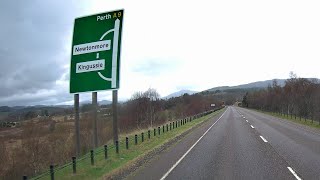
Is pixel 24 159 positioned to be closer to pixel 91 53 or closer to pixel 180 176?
pixel 91 53

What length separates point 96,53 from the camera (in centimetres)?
1933

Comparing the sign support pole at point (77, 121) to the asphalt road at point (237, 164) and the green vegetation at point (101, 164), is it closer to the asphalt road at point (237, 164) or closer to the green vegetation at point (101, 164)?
the green vegetation at point (101, 164)

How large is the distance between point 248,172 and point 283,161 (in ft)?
9.63

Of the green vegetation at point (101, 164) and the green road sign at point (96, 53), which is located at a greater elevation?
the green road sign at point (96, 53)

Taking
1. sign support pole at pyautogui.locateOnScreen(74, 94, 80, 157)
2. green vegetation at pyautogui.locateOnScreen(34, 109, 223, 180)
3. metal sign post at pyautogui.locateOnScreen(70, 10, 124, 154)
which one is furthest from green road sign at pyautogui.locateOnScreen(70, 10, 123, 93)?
green vegetation at pyautogui.locateOnScreen(34, 109, 223, 180)

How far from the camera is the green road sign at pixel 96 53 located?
19172mm

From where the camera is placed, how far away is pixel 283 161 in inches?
570

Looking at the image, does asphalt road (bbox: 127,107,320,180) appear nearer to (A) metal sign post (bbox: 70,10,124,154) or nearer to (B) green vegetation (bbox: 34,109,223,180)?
(B) green vegetation (bbox: 34,109,223,180)

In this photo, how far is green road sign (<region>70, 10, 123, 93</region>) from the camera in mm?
19172

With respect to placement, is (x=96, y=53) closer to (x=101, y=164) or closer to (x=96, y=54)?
(x=96, y=54)

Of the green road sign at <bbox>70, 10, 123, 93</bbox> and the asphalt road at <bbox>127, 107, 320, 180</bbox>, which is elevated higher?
the green road sign at <bbox>70, 10, 123, 93</bbox>

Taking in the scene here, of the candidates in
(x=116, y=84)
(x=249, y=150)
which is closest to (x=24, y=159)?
(x=116, y=84)

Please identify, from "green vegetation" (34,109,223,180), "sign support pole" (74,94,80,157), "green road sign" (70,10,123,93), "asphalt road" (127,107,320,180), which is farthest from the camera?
"green road sign" (70,10,123,93)

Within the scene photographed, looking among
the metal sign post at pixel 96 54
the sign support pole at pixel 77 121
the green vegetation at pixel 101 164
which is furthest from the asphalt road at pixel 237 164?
the metal sign post at pixel 96 54
